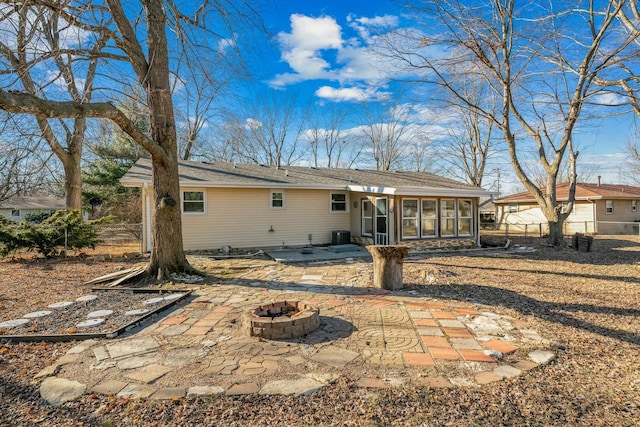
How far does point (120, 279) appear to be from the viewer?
7.29 meters

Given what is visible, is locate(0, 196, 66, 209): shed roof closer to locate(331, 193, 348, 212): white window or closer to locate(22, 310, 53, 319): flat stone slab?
locate(331, 193, 348, 212): white window

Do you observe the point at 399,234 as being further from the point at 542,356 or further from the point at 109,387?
the point at 109,387

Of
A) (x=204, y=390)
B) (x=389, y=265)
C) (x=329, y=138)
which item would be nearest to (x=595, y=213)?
(x=329, y=138)

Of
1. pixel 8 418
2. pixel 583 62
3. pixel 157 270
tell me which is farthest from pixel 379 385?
pixel 583 62

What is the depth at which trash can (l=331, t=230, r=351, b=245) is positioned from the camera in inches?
529

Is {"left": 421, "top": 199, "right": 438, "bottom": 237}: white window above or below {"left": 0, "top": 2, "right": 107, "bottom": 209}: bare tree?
below

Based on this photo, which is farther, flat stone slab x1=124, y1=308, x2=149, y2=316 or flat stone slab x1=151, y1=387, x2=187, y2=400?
flat stone slab x1=124, y1=308, x2=149, y2=316

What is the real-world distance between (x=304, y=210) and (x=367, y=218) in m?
2.50

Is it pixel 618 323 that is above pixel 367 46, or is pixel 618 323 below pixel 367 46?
below

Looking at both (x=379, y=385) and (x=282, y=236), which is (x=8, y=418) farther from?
(x=282, y=236)

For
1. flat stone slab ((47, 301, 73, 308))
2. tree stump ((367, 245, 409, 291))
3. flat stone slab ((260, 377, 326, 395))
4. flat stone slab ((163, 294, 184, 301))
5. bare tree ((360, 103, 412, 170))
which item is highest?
bare tree ((360, 103, 412, 170))

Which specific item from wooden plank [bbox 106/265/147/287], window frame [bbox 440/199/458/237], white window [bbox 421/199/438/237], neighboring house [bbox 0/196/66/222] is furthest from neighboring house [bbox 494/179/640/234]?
neighboring house [bbox 0/196/66/222]

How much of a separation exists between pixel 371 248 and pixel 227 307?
120 inches

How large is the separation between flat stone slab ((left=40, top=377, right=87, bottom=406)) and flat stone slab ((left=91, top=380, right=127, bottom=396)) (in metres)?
0.10
